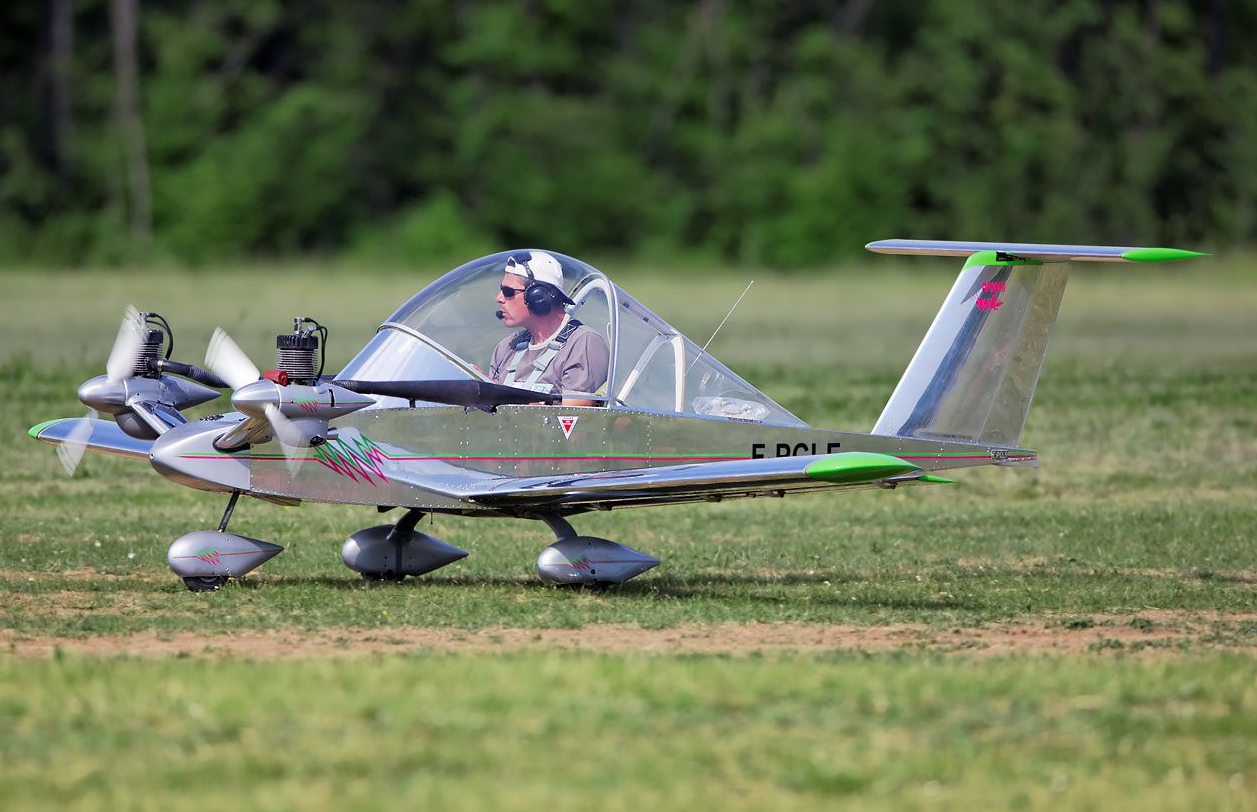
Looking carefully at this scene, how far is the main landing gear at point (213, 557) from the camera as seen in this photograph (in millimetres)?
12203

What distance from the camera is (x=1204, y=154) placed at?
2581 inches

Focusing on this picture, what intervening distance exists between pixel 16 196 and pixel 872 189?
94.0 ft

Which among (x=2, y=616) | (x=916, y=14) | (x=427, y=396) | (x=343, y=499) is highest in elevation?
(x=916, y=14)

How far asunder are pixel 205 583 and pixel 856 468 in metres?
4.70

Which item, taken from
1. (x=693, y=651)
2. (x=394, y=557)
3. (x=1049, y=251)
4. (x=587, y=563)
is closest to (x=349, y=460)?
(x=394, y=557)

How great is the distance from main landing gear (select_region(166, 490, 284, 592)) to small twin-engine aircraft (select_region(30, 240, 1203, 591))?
0.04 ft

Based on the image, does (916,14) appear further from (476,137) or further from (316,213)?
(316,213)

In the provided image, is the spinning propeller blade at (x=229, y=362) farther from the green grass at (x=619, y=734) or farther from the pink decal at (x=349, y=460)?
the green grass at (x=619, y=734)

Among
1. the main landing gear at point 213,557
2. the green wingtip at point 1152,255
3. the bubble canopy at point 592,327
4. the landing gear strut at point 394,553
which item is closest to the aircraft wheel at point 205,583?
the main landing gear at point 213,557

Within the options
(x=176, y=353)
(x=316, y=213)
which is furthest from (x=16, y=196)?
(x=176, y=353)

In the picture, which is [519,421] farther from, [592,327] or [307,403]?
[307,403]

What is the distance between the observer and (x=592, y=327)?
1266cm

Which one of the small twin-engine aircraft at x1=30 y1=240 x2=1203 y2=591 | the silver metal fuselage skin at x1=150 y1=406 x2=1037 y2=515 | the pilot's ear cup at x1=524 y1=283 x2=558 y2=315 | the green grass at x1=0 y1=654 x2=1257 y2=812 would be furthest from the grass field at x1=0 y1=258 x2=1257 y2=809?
the pilot's ear cup at x1=524 y1=283 x2=558 y2=315

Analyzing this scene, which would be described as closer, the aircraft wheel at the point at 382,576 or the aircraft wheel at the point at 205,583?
the aircraft wheel at the point at 205,583
